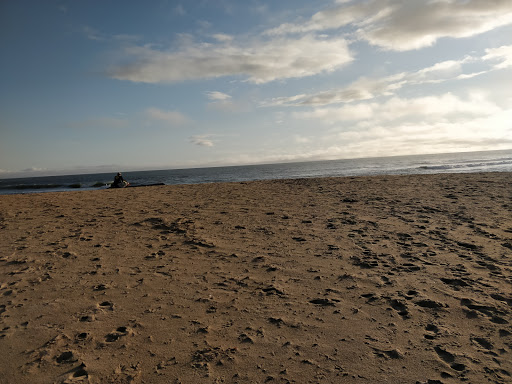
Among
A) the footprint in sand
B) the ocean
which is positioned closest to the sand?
the footprint in sand

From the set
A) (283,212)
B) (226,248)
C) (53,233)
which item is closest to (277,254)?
(226,248)

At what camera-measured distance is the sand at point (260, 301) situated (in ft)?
8.47

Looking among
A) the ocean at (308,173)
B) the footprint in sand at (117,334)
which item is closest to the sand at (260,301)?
the footprint in sand at (117,334)

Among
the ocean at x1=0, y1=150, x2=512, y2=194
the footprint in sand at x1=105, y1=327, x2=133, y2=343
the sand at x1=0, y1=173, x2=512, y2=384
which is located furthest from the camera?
the ocean at x1=0, y1=150, x2=512, y2=194

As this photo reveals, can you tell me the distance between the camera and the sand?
2.58 metres

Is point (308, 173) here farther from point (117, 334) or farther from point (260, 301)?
point (117, 334)

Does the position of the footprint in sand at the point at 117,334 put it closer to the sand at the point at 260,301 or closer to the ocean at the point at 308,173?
the sand at the point at 260,301

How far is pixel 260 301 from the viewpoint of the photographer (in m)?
3.60

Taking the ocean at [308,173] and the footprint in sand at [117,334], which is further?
the ocean at [308,173]

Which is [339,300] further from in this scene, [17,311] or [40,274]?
[40,274]

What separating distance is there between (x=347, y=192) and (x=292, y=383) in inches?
367

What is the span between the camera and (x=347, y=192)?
36.3ft

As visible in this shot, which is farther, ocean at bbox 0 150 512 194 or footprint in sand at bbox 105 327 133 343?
ocean at bbox 0 150 512 194

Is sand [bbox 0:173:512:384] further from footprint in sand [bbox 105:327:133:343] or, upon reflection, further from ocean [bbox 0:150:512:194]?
ocean [bbox 0:150:512:194]
